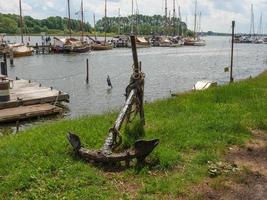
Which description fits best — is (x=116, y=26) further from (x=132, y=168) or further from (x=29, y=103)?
(x=132, y=168)

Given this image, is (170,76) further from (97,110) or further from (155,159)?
(155,159)

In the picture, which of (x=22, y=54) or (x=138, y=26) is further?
(x=138, y=26)

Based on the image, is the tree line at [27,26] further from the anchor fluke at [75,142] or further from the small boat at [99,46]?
the anchor fluke at [75,142]

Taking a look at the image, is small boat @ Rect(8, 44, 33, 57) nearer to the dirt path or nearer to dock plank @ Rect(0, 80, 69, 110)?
dock plank @ Rect(0, 80, 69, 110)

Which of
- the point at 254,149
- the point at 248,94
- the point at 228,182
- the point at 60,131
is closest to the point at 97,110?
the point at 248,94

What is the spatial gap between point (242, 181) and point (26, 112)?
15.3 meters

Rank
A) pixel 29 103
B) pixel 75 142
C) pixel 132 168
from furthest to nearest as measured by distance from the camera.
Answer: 1. pixel 29 103
2. pixel 75 142
3. pixel 132 168

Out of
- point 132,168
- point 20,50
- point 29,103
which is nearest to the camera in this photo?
point 132,168

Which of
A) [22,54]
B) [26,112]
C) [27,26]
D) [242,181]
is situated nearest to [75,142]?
[242,181]

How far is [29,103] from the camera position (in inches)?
894

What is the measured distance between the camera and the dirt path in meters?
6.93

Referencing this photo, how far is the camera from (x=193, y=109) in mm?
12812

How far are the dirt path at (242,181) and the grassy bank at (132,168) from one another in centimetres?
28

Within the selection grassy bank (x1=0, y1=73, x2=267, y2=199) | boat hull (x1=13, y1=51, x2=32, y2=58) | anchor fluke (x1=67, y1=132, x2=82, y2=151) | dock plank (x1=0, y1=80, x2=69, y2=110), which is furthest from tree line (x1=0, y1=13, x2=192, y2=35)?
anchor fluke (x1=67, y1=132, x2=82, y2=151)
